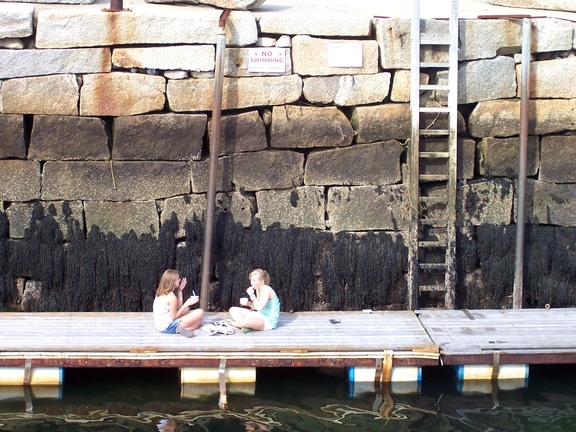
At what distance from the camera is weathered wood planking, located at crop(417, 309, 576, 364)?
29.5 ft

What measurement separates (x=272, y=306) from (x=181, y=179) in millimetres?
1787

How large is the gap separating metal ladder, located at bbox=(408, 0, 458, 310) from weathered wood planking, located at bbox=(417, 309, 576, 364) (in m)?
0.53

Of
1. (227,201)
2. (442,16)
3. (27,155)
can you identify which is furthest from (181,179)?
(442,16)

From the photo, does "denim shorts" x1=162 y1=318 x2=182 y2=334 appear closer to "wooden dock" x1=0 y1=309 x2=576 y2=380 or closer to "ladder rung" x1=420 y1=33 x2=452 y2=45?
"wooden dock" x1=0 y1=309 x2=576 y2=380

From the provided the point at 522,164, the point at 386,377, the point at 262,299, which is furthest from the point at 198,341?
the point at 522,164

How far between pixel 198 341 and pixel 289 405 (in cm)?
103

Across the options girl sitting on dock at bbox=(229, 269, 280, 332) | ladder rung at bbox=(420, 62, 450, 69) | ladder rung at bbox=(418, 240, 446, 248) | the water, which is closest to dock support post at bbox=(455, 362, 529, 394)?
the water

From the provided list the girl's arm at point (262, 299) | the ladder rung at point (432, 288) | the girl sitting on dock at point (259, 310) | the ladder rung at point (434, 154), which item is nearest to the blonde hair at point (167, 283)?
the girl sitting on dock at point (259, 310)

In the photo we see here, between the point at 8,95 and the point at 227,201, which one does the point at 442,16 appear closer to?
the point at 227,201

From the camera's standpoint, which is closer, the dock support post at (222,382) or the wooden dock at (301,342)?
the dock support post at (222,382)

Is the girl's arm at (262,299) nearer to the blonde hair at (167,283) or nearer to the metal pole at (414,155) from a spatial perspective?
the blonde hair at (167,283)

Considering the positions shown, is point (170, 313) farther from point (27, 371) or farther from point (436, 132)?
point (436, 132)

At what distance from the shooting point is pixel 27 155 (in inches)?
397

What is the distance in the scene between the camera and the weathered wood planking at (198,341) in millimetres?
8742
